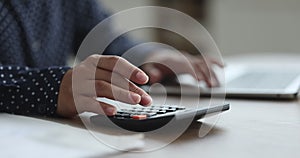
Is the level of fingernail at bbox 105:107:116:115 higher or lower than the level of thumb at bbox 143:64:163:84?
higher

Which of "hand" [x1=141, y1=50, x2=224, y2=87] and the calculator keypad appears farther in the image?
"hand" [x1=141, y1=50, x2=224, y2=87]

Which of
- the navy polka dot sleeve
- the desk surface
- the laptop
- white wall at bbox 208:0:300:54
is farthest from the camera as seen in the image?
white wall at bbox 208:0:300:54

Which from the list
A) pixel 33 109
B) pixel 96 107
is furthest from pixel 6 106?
pixel 96 107

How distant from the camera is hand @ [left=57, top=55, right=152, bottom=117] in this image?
503mm

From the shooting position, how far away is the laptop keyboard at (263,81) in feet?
2.66

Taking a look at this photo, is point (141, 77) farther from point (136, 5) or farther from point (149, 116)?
point (136, 5)

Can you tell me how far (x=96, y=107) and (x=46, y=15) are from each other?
439 mm

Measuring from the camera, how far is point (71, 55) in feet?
3.52

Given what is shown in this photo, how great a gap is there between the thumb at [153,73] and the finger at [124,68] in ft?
1.04

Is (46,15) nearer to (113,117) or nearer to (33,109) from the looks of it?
(33,109)

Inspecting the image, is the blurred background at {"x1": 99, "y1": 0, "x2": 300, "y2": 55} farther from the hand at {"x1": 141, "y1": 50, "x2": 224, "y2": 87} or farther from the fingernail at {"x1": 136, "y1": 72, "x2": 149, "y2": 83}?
the fingernail at {"x1": 136, "y1": 72, "x2": 149, "y2": 83}

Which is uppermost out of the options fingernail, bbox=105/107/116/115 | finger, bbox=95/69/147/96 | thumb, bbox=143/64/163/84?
finger, bbox=95/69/147/96

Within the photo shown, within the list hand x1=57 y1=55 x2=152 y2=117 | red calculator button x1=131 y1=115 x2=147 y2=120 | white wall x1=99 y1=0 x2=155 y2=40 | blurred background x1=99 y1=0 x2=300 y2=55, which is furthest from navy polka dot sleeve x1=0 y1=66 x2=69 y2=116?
blurred background x1=99 y1=0 x2=300 y2=55

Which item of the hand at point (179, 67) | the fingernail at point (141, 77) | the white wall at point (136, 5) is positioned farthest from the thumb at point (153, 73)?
the white wall at point (136, 5)
